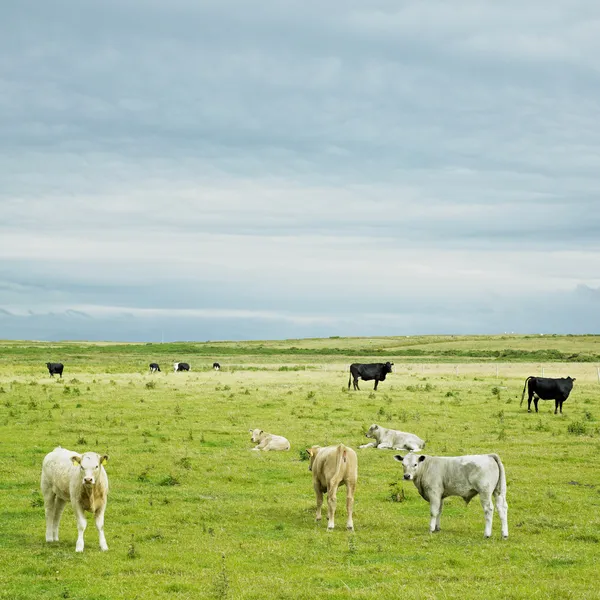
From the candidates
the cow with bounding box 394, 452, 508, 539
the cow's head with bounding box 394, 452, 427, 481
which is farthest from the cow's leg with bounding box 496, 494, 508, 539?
Answer: the cow's head with bounding box 394, 452, 427, 481

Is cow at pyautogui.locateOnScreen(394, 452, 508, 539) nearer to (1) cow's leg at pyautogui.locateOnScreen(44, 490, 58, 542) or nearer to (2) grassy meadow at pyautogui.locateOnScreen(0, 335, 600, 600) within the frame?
(2) grassy meadow at pyautogui.locateOnScreen(0, 335, 600, 600)

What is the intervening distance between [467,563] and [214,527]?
204 inches

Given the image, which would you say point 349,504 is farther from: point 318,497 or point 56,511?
point 56,511

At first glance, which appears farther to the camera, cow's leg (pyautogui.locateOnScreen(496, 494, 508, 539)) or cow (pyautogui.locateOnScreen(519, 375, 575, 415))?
cow (pyautogui.locateOnScreen(519, 375, 575, 415))

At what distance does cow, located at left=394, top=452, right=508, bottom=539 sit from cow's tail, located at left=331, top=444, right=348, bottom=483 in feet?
3.88

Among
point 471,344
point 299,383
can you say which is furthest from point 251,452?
point 471,344

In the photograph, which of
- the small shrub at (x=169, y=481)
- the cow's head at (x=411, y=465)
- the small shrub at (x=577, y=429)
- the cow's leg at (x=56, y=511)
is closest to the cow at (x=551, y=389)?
the small shrub at (x=577, y=429)

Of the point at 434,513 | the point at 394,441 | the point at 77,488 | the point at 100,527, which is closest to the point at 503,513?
the point at 434,513

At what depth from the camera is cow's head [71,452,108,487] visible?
40.0ft

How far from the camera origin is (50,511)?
13.4 metres

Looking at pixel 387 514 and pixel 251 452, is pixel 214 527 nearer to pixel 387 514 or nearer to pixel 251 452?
pixel 387 514

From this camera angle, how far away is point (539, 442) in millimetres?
25812

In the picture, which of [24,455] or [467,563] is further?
[24,455]

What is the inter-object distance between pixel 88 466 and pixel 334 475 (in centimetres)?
465
